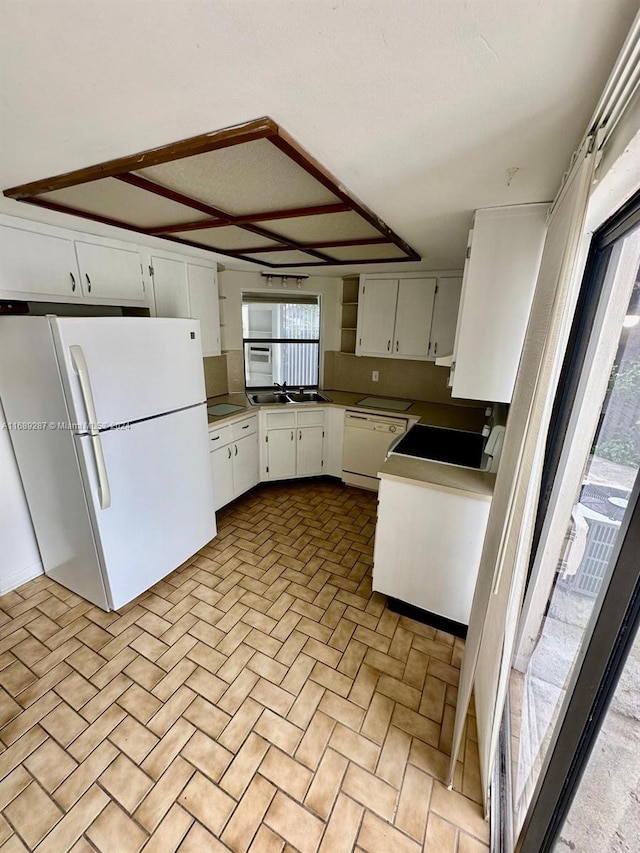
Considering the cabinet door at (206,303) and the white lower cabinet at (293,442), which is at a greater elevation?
the cabinet door at (206,303)

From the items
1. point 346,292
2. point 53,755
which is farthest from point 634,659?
point 346,292

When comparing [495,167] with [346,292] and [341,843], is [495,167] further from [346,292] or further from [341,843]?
[346,292]

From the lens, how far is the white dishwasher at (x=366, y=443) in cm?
325

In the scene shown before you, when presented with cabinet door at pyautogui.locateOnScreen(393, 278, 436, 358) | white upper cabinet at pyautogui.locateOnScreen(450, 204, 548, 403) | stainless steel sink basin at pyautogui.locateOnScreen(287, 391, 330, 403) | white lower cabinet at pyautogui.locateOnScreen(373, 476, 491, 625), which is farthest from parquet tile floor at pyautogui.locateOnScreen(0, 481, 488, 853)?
cabinet door at pyautogui.locateOnScreen(393, 278, 436, 358)

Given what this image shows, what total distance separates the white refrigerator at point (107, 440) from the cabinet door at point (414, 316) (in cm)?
196

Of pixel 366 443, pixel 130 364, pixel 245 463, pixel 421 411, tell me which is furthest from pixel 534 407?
pixel 245 463

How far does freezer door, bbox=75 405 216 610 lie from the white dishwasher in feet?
4.85

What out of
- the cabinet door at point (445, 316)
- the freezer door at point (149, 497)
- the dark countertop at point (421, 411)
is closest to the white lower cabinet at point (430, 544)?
the dark countertop at point (421, 411)

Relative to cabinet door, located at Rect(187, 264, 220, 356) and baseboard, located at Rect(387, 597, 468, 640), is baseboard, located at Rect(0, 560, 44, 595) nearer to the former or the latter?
cabinet door, located at Rect(187, 264, 220, 356)

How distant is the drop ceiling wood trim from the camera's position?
1003mm

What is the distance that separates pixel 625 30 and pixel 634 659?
44.4 inches

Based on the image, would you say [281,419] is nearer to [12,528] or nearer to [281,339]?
[281,339]

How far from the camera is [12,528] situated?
7.30ft

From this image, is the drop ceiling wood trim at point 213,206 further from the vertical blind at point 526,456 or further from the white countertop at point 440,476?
the white countertop at point 440,476
